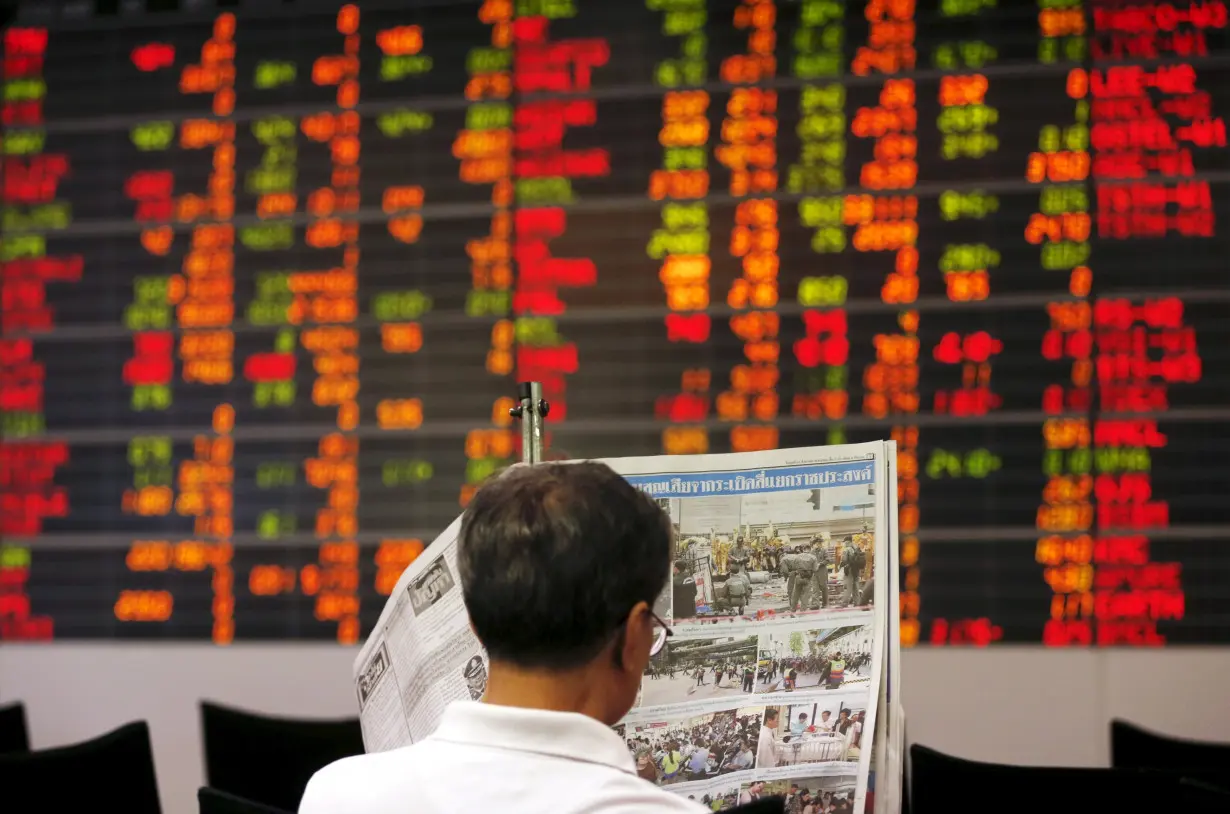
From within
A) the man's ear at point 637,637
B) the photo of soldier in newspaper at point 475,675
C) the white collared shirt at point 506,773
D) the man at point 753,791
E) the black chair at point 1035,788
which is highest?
the man's ear at point 637,637

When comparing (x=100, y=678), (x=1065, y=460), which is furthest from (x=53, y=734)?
(x=1065, y=460)

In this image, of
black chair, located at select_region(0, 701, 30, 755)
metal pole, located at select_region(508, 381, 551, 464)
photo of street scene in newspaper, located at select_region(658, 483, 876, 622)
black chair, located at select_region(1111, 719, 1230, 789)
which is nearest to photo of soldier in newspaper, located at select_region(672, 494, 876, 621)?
photo of street scene in newspaper, located at select_region(658, 483, 876, 622)

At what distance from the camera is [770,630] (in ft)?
4.40

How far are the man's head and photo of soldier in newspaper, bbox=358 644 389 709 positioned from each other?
55 centimetres

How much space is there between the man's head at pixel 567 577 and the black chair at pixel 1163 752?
4.58 ft

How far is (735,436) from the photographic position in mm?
2863

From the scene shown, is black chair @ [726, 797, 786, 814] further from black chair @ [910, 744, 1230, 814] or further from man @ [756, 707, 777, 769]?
black chair @ [910, 744, 1230, 814]

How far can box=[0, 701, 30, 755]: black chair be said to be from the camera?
2418 millimetres

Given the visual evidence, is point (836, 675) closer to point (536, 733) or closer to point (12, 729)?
point (536, 733)

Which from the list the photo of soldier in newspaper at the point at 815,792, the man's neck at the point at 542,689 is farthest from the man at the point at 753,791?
the man's neck at the point at 542,689

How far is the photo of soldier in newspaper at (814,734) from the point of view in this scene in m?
1.31

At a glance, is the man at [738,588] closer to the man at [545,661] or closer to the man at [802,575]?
the man at [802,575]

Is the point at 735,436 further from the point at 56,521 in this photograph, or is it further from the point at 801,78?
the point at 56,521

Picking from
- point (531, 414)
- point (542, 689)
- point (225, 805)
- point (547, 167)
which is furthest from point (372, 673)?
point (547, 167)
